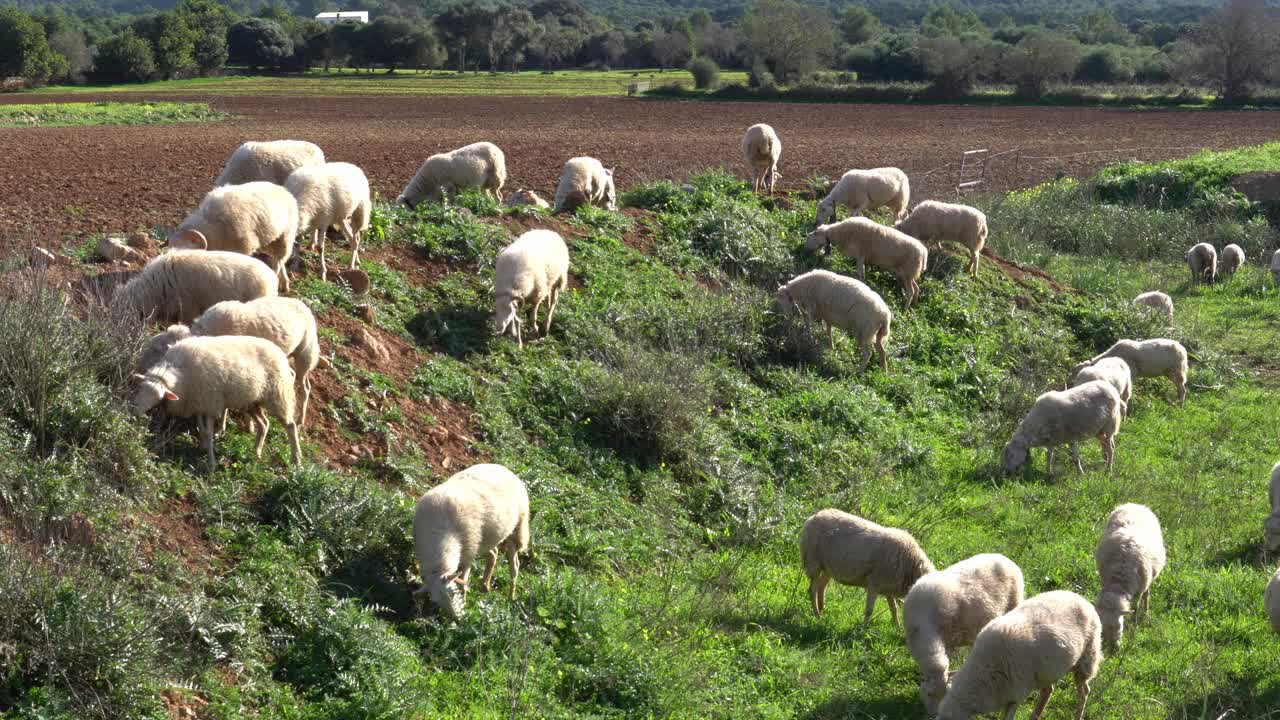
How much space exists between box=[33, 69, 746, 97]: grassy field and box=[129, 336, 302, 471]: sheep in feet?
199

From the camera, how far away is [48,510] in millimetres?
6840

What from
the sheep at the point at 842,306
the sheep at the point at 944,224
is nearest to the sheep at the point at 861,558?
the sheep at the point at 842,306

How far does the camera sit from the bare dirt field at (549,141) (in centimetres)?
2061

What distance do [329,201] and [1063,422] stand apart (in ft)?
25.1

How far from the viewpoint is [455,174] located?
51.9 ft

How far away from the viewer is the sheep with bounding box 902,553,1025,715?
742cm

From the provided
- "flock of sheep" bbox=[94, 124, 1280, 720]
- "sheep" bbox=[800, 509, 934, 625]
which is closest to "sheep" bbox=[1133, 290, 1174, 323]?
"flock of sheep" bbox=[94, 124, 1280, 720]

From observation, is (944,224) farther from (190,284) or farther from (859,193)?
(190,284)

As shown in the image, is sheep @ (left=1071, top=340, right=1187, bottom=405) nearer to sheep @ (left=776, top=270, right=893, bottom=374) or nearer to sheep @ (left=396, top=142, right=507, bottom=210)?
sheep @ (left=776, top=270, right=893, bottom=374)

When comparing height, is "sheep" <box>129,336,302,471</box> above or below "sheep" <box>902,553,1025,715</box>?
above

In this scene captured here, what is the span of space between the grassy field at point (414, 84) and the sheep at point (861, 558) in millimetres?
60934

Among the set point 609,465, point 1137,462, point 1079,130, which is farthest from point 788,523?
point 1079,130

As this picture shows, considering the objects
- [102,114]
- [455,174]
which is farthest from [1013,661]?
[102,114]

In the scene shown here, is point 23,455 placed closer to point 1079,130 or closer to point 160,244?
point 160,244
